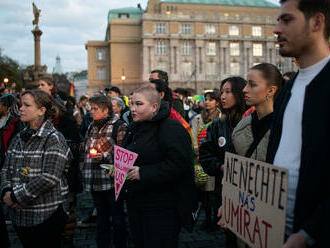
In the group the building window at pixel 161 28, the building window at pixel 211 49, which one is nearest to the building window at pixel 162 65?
the building window at pixel 161 28

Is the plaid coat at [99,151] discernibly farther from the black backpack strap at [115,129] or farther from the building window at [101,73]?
the building window at [101,73]

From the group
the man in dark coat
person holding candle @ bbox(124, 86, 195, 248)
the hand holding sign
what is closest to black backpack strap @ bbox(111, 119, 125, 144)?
person holding candle @ bbox(124, 86, 195, 248)

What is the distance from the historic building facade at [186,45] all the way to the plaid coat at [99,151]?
169 ft

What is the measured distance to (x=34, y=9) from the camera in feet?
94.0

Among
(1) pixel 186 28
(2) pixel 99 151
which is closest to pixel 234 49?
(1) pixel 186 28

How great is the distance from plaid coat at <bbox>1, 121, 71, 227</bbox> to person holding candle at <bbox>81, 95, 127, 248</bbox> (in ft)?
2.86

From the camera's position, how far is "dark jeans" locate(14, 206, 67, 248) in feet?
10.5

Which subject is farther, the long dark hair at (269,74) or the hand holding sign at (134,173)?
the hand holding sign at (134,173)

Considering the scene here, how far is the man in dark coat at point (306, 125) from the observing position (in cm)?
162

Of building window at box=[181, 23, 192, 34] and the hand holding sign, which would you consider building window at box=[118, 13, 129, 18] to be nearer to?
building window at box=[181, 23, 192, 34]

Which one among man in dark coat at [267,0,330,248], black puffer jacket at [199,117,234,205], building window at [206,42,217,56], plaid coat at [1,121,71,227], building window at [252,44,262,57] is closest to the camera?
man in dark coat at [267,0,330,248]

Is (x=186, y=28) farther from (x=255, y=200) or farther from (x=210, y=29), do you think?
(x=255, y=200)

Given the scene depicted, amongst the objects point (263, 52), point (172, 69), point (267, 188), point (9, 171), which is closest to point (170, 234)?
point (267, 188)

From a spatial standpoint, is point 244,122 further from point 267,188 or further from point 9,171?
point 9,171
